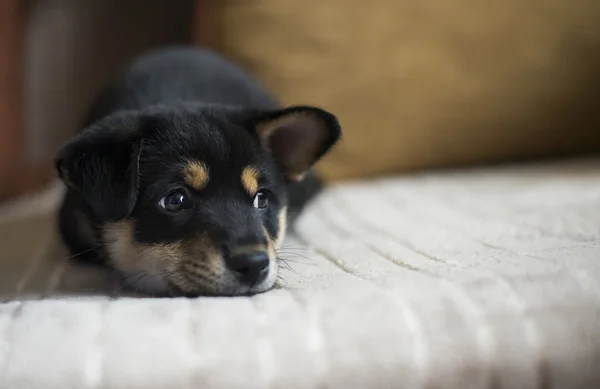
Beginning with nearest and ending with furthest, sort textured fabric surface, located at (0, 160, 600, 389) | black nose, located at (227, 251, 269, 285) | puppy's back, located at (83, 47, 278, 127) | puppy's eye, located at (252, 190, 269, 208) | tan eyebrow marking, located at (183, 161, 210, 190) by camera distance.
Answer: textured fabric surface, located at (0, 160, 600, 389) < black nose, located at (227, 251, 269, 285) < tan eyebrow marking, located at (183, 161, 210, 190) < puppy's eye, located at (252, 190, 269, 208) < puppy's back, located at (83, 47, 278, 127)

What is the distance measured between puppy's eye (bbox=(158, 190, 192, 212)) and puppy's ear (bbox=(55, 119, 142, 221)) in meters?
0.06

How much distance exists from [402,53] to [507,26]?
13.6 inches

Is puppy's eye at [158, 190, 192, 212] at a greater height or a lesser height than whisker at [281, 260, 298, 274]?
greater

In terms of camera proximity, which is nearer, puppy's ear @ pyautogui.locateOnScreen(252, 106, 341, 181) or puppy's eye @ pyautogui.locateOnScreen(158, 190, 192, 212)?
puppy's eye @ pyautogui.locateOnScreen(158, 190, 192, 212)

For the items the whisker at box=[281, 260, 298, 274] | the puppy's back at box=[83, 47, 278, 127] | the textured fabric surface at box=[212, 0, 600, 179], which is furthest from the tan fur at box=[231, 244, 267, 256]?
the textured fabric surface at box=[212, 0, 600, 179]

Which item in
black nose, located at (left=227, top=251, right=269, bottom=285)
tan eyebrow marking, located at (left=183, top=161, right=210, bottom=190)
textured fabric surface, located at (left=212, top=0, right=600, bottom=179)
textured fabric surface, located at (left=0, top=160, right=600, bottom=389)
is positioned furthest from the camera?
textured fabric surface, located at (left=212, top=0, right=600, bottom=179)

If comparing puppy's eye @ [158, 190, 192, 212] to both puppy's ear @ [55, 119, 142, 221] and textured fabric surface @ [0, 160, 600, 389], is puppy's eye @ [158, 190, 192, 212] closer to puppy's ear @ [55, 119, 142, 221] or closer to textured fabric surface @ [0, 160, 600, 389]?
puppy's ear @ [55, 119, 142, 221]

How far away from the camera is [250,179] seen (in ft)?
4.18

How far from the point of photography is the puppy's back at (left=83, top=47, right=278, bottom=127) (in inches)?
62.1

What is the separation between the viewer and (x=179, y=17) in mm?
2568

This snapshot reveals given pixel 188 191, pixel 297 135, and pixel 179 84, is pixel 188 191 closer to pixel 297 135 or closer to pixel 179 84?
pixel 297 135

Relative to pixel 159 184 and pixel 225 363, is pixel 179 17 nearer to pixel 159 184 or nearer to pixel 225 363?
pixel 159 184

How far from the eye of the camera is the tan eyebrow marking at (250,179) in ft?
4.14

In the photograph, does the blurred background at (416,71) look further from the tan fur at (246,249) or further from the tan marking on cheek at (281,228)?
the tan fur at (246,249)
